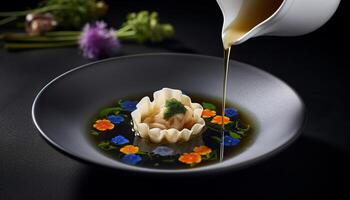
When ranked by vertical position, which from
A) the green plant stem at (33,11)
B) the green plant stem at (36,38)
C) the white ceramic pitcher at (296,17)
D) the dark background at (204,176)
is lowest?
the dark background at (204,176)

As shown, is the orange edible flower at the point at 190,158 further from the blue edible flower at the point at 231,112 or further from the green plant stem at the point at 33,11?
the green plant stem at the point at 33,11

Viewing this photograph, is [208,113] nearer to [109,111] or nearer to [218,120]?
[218,120]

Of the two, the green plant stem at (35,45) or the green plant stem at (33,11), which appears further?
the green plant stem at (33,11)

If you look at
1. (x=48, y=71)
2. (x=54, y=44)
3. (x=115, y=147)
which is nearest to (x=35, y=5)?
(x=54, y=44)

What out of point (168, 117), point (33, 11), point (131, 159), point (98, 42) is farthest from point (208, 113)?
point (33, 11)


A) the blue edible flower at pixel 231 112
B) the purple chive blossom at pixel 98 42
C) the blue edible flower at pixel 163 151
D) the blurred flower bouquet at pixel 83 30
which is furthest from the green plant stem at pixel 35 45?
the blue edible flower at pixel 163 151

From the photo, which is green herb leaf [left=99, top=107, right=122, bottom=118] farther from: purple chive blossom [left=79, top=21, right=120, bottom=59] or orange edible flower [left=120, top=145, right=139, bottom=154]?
purple chive blossom [left=79, top=21, right=120, bottom=59]
